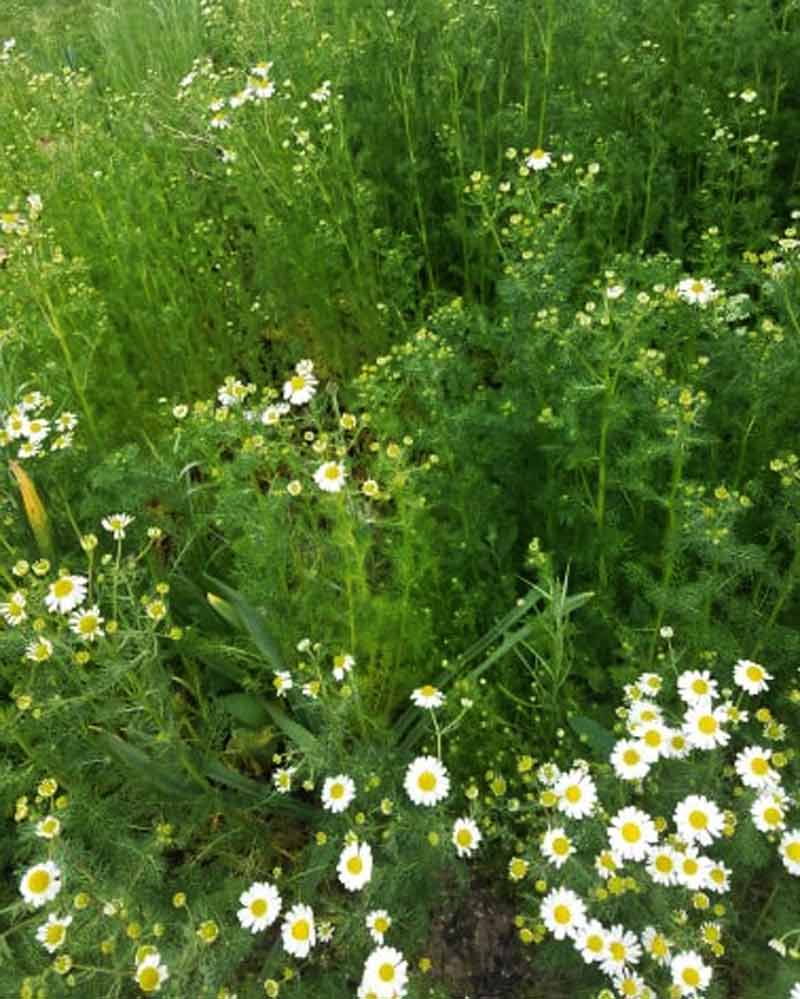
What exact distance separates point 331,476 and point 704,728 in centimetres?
83

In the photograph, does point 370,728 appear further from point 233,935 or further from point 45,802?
point 45,802

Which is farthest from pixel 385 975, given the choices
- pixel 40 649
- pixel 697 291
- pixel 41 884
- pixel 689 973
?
pixel 697 291

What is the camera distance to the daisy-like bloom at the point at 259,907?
1569 mm

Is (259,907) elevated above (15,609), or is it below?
below

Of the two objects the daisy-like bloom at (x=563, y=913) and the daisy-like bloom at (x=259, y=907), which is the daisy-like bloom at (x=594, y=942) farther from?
the daisy-like bloom at (x=259, y=907)

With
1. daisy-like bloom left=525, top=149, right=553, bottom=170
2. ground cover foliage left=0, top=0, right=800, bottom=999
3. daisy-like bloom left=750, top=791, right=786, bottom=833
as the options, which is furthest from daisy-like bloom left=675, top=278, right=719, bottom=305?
daisy-like bloom left=750, top=791, right=786, bottom=833

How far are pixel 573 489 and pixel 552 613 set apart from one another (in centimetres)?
39

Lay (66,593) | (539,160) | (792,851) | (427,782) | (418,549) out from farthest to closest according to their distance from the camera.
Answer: (539,160), (418,549), (66,593), (427,782), (792,851)

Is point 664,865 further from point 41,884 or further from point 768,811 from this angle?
point 41,884

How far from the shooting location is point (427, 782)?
1.60 m

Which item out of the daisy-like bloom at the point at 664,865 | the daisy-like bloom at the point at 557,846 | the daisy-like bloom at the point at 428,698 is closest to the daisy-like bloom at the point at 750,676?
the daisy-like bloom at the point at 664,865

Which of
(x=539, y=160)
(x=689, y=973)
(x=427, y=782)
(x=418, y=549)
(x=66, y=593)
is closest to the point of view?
(x=689, y=973)

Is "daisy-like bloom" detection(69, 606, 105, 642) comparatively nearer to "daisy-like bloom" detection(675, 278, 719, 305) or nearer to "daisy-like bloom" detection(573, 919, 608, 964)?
"daisy-like bloom" detection(573, 919, 608, 964)

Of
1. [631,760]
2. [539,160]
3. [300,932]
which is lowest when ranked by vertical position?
[300,932]
